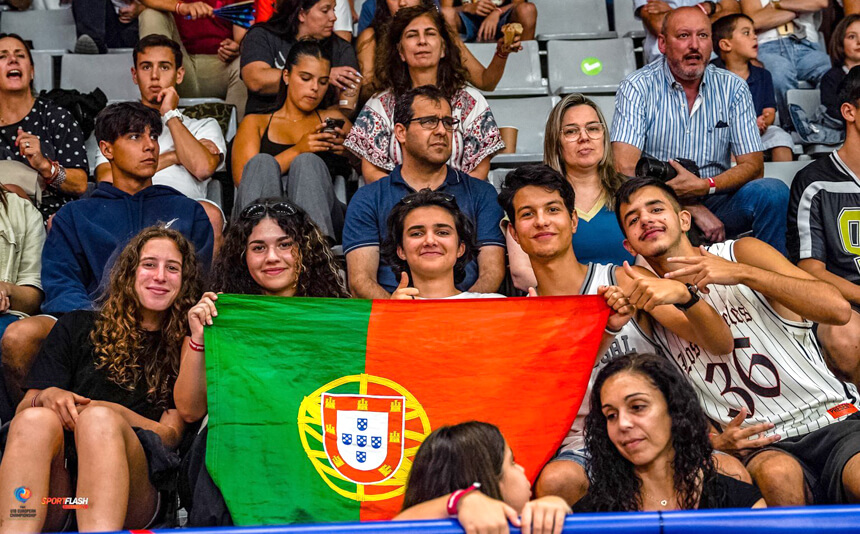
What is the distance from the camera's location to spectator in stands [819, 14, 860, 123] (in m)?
5.50

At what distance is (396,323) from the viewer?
3.17 meters

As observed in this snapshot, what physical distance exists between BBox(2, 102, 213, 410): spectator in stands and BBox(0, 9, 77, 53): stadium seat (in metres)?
2.00

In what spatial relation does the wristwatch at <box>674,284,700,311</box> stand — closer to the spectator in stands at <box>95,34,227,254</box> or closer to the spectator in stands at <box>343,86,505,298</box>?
the spectator in stands at <box>343,86,505,298</box>

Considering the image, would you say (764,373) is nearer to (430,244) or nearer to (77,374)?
(430,244)

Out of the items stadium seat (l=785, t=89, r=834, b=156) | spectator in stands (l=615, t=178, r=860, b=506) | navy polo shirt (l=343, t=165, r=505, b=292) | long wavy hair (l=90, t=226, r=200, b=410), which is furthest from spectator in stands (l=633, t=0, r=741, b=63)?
long wavy hair (l=90, t=226, r=200, b=410)

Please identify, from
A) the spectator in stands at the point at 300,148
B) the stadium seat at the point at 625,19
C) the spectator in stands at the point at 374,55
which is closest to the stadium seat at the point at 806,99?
the stadium seat at the point at 625,19

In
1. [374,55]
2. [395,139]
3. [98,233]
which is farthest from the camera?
[374,55]

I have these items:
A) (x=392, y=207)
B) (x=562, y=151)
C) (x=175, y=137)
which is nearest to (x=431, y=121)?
(x=392, y=207)

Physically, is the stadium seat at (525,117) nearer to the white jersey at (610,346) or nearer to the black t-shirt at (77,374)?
the white jersey at (610,346)

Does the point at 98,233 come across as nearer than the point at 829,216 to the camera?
Yes

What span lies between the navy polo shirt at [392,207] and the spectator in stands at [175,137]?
0.64 meters

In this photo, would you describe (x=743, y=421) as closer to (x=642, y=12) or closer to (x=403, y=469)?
(x=403, y=469)

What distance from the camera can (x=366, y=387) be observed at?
303 centimetres

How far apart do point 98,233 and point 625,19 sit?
374 centimetres
